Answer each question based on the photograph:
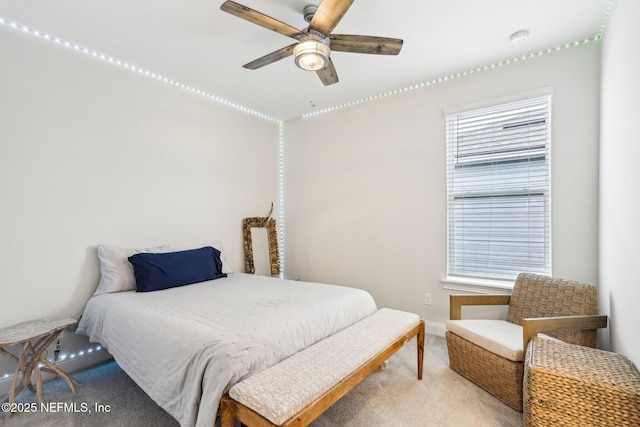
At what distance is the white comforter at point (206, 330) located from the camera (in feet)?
4.91

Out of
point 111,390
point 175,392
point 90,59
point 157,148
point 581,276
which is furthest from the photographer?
point 157,148

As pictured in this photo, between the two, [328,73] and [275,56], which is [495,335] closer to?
[328,73]

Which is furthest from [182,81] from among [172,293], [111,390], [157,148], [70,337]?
[111,390]

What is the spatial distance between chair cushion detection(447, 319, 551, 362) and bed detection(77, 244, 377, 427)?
722 millimetres

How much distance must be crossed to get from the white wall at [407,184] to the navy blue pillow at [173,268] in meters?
1.49

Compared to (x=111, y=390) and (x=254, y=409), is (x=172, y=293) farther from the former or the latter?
(x=254, y=409)

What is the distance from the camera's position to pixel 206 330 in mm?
1720

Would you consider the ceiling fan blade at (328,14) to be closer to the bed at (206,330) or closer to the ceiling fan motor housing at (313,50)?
the ceiling fan motor housing at (313,50)

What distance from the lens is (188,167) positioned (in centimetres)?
343

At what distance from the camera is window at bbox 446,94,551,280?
8.95ft

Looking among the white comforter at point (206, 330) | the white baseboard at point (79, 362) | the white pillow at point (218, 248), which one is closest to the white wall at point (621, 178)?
the white comforter at point (206, 330)

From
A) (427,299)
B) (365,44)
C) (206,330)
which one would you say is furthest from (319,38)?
(427,299)

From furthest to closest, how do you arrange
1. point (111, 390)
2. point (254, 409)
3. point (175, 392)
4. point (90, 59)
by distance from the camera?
point (90, 59)
point (111, 390)
point (175, 392)
point (254, 409)

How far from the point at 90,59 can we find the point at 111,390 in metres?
2.75
